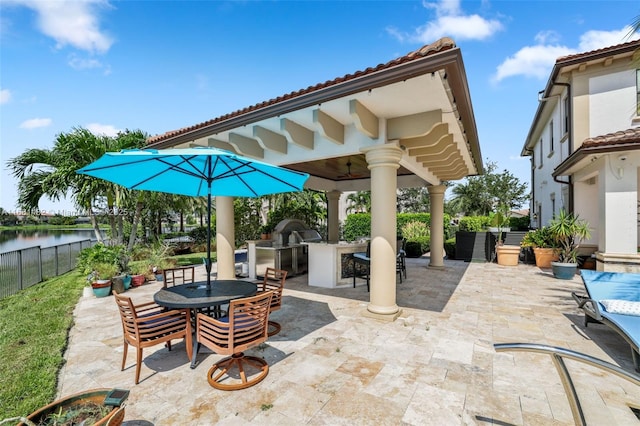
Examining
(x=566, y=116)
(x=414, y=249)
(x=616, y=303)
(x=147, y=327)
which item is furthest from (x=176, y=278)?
(x=566, y=116)

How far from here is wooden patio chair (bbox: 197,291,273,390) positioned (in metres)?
2.85

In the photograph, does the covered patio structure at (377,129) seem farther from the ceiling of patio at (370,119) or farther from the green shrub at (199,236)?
the green shrub at (199,236)

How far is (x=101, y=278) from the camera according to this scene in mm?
6703

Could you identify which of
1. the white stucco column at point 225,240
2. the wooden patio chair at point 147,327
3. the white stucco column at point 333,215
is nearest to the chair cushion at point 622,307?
the wooden patio chair at point 147,327

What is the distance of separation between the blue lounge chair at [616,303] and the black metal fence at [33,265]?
12.2m

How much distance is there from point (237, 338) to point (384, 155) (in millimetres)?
3438

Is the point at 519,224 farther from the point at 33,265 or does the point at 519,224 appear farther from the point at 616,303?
the point at 33,265

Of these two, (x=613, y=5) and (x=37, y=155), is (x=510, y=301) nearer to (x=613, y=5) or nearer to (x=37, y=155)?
(x=613, y=5)

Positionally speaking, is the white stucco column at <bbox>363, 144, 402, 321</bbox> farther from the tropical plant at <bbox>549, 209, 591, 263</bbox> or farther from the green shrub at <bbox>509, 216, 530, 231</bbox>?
the green shrub at <bbox>509, 216, 530, 231</bbox>

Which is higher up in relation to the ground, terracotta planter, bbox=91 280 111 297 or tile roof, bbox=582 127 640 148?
tile roof, bbox=582 127 640 148

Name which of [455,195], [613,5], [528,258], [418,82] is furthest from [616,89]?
[455,195]

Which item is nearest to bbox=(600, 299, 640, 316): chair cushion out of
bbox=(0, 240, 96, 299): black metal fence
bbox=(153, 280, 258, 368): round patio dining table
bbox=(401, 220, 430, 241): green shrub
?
bbox=(153, 280, 258, 368): round patio dining table

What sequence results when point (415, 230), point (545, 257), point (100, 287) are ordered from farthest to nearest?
point (415, 230) → point (545, 257) → point (100, 287)

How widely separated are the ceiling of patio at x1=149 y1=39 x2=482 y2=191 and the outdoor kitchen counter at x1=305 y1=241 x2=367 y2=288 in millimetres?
2402
